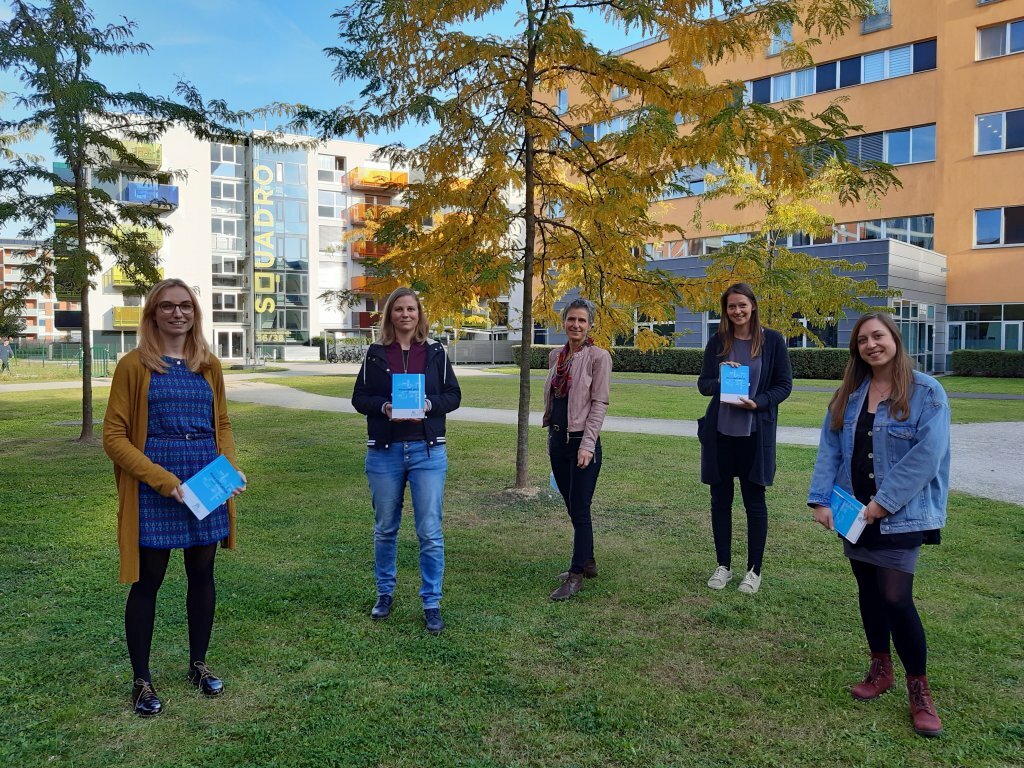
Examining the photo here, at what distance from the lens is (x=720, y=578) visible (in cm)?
523

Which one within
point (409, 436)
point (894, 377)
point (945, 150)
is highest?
point (945, 150)

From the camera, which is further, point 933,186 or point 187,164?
point 187,164

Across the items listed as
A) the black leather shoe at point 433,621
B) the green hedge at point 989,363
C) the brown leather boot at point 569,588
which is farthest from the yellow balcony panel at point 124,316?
the black leather shoe at point 433,621

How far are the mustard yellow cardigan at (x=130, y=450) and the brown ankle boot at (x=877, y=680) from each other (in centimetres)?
333

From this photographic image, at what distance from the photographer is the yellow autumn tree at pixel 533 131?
23.5ft

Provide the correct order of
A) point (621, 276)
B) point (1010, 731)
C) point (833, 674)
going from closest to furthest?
point (1010, 731), point (833, 674), point (621, 276)

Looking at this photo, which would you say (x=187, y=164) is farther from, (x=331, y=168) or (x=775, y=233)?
(x=775, y=233)

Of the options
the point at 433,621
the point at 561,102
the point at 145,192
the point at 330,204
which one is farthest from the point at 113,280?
the point at 433,621

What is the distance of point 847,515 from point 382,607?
2708 millimetres

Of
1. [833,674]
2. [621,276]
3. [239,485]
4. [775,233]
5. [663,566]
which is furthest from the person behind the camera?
[775,233]

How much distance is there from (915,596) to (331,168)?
6252 cm

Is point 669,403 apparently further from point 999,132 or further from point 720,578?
point 999,132

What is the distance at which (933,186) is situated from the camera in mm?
30484

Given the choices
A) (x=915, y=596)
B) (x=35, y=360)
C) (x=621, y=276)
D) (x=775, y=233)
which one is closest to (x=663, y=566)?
(x=915, y=596)
